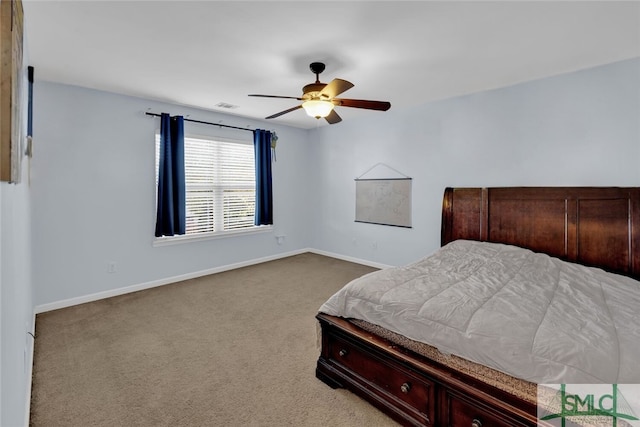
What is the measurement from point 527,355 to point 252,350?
6.36 ft

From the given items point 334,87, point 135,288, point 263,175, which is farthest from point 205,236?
point 334,87

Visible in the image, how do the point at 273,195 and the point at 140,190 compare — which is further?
the point at 273,195

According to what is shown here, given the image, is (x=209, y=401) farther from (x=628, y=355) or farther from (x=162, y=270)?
(x=162, y=270)

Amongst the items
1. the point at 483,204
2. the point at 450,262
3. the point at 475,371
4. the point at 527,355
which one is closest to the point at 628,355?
the point at 527,355

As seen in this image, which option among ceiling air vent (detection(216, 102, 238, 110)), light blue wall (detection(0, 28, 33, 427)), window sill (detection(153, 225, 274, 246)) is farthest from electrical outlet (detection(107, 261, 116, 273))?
ceiling air vent (detection(216, 102, 238, 110))

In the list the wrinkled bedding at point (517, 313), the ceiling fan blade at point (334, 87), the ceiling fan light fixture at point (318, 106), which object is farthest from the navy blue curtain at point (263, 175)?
the wrinkled bedding at point (517, 313)

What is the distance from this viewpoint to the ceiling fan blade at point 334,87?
2256 millimetres

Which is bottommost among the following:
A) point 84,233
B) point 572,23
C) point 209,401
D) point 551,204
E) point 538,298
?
point 209,401

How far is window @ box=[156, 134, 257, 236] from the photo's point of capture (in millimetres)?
4398

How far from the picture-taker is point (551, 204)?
312 centimetres

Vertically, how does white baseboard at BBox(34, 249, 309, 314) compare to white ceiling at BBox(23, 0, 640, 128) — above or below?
below

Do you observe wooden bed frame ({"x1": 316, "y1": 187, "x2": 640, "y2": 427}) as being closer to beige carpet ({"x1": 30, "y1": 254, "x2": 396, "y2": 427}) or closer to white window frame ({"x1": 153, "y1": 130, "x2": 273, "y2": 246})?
beige carpet ({"x1": 30, "y1": 254, "x2": 396, "y2": 427})

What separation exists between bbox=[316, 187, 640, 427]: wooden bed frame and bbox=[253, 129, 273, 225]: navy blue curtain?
2.79 metres

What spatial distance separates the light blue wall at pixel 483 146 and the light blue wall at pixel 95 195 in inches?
93.7
